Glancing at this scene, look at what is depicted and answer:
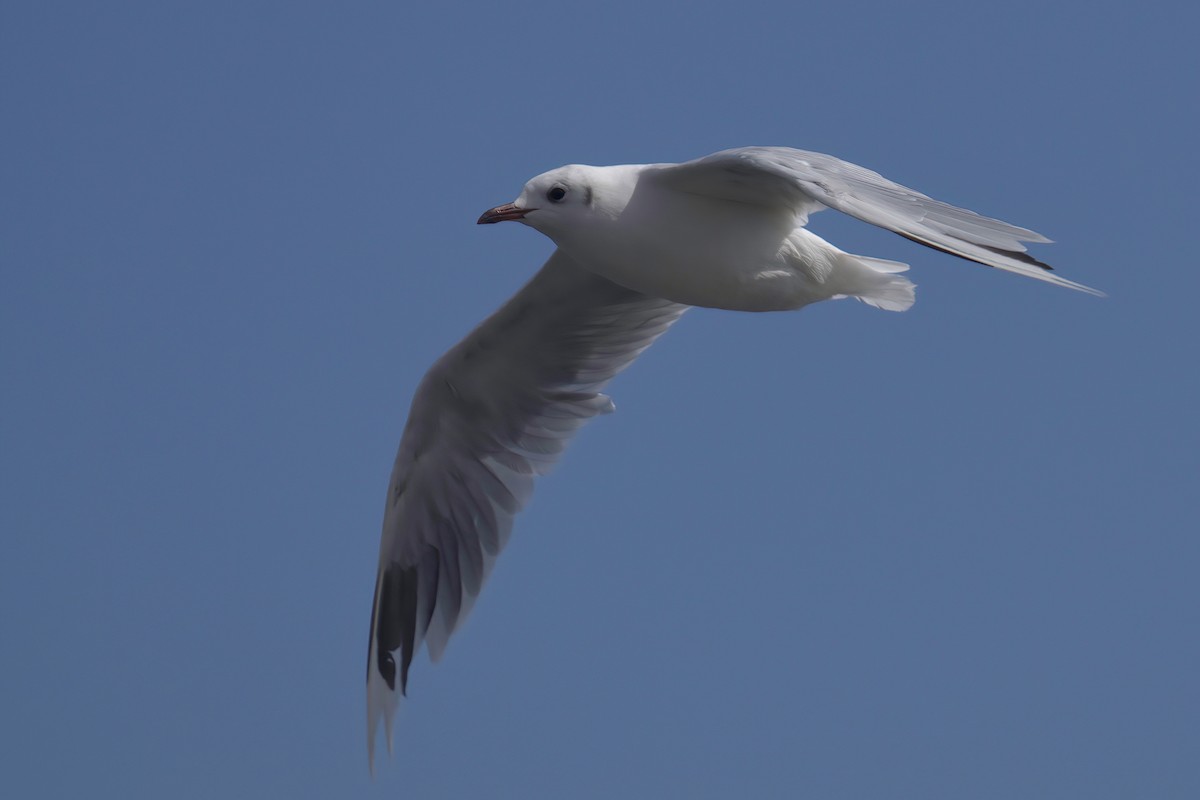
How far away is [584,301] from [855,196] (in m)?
1.69

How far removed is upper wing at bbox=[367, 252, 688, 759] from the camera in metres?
5.29

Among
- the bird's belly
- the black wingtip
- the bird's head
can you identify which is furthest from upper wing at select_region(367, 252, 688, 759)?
the black wingtip

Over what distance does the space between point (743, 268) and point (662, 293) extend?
9.7 inches

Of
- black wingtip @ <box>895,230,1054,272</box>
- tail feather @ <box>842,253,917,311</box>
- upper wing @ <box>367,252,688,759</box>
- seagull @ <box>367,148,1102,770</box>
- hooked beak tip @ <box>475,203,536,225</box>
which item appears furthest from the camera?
upper wing @ <box>367,252,688,759</box>

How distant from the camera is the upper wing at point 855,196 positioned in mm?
3469

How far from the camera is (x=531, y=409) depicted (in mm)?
5578

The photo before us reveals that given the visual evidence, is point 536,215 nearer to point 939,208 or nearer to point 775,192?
point 775,192

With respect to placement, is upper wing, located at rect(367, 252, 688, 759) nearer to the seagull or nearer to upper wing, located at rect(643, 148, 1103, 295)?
the seagull

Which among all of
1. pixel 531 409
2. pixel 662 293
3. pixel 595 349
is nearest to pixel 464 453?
pixel 531 409

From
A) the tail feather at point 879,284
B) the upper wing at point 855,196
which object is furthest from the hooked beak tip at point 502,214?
the tail feather at point 879,284

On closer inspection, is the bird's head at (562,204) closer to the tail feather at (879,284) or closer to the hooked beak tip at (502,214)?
the hooked beak tip at (502,214)

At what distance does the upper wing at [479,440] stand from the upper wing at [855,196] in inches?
40.6

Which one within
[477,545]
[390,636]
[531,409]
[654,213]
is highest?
[654,213]

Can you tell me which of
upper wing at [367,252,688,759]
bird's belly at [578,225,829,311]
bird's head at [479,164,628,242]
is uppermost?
bird's head at [479,164,628,242]
